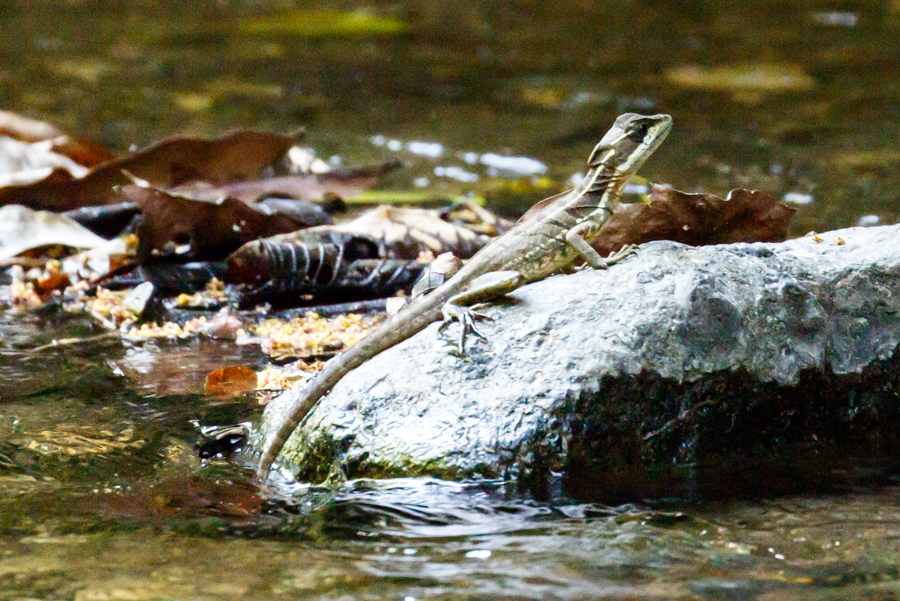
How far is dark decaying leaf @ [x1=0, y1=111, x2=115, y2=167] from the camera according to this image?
625 cm

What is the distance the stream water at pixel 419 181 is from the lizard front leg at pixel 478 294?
0.58 m

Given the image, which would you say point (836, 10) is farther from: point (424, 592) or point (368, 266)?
point (424, 592)

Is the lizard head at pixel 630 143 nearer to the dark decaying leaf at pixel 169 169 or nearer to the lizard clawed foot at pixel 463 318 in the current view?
the lizard clawed foot at pixel 463 318

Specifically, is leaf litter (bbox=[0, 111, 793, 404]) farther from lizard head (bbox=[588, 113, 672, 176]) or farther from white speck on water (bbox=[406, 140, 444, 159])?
white speck on water (bbox=[406, 140, 444, 159])

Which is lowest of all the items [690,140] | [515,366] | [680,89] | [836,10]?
[515,366]

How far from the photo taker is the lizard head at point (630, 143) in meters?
3.59

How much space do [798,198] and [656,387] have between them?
13.5 ft

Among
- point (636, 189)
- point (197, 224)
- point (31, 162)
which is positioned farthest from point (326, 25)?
point (197, 224)

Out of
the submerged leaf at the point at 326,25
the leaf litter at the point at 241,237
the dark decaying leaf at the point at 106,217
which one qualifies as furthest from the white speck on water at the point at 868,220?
the submerged leaf at the point at 326,25

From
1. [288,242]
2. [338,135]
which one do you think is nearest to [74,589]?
[288,242]

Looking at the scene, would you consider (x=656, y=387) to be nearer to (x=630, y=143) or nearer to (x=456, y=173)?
(x=630, y=143)

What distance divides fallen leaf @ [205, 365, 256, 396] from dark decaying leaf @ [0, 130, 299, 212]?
230 cm

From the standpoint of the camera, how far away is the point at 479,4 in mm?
14922

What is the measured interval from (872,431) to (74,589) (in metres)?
2.26
